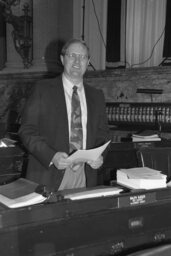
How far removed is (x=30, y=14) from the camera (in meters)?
6.60

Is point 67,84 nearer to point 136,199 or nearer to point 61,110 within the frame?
point 61,110

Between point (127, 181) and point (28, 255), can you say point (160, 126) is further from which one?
point (28, 255)

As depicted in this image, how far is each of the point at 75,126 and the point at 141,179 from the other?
73 centimetres

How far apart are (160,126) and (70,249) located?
322 cm

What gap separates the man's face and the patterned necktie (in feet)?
0.38

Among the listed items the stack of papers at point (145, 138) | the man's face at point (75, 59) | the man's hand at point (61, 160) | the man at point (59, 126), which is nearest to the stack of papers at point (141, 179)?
the man's hand at point (61, 160)

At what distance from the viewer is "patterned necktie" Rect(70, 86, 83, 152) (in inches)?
93.0

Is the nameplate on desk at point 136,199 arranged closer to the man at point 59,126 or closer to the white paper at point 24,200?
the white paper at point 24,200

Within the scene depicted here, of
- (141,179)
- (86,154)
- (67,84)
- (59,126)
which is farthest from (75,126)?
(141,179)

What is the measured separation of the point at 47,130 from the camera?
2.34 m

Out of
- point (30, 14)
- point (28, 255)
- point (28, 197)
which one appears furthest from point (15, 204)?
point (30, 14)

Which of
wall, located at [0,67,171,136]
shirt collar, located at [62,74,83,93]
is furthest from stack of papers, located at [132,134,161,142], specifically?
shirt collar, located at [62,74,83,93]

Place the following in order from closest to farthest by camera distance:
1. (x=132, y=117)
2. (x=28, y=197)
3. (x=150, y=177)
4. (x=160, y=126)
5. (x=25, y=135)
Answer: (x=28, y=197)
(x=150, y=177)
(x=25, y=135)
(x=160, y=126)
(x=132, y=117)

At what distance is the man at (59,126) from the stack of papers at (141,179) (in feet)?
1.36
